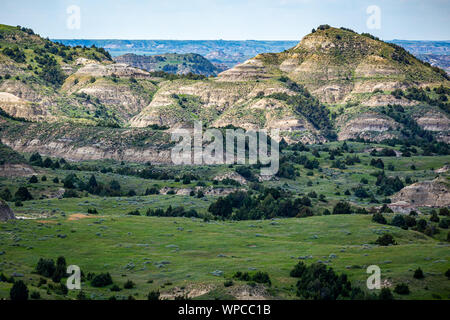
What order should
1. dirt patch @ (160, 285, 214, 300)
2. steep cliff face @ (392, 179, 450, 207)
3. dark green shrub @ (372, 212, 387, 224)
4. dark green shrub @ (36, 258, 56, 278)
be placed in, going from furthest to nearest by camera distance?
steep cliff face @ (392, 179, 450, 207) → dark green shrub @ (372, 212, 387, 224) → dark green shrub @ (36, 258, 56, 278) → dirt patch @ (160, 285, 214, 300)

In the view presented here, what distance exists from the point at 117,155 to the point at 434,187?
284ft

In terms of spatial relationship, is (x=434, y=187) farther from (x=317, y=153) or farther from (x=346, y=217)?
(x=317, y=153)

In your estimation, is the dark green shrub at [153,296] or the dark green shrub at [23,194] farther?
the dark green shrub at [23,194]

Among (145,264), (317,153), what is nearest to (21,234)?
(145,264)

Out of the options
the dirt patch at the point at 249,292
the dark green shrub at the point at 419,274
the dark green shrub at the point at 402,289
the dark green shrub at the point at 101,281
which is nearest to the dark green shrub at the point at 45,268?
the dark green shrub at the point at 101,281

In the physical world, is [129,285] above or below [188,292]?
below

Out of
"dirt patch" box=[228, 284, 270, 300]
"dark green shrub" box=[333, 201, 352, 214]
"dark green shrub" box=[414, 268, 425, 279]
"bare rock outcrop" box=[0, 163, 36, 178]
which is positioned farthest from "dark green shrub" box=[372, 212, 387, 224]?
"bare rock outcrop" box=[0, 163, 36, 178]

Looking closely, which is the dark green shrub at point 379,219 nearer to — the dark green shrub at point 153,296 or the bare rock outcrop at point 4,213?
the bare rock outcrop at point 4,213

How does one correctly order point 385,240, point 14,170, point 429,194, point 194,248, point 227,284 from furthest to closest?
point 14,170
point 429,194
point 385,240
point 194,248
point 227,284

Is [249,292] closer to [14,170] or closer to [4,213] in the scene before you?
[4,213]

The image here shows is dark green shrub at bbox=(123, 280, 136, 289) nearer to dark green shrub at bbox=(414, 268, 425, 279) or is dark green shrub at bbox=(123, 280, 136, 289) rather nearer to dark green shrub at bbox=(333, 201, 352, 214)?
dark green shrub at bbox=(414, 268, 425, 279)

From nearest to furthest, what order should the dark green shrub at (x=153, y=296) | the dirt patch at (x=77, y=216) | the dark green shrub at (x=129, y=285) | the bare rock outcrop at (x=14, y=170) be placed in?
the dark green shrub at (x=153, y=296) < the dark green shrub at (x=129, y=285) < the dirt patch at (x=77, y=216) < the bare rock outcrop at (x=14, y=170)

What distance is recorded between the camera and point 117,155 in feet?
582

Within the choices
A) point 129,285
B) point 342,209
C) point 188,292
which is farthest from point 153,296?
point 342,209
